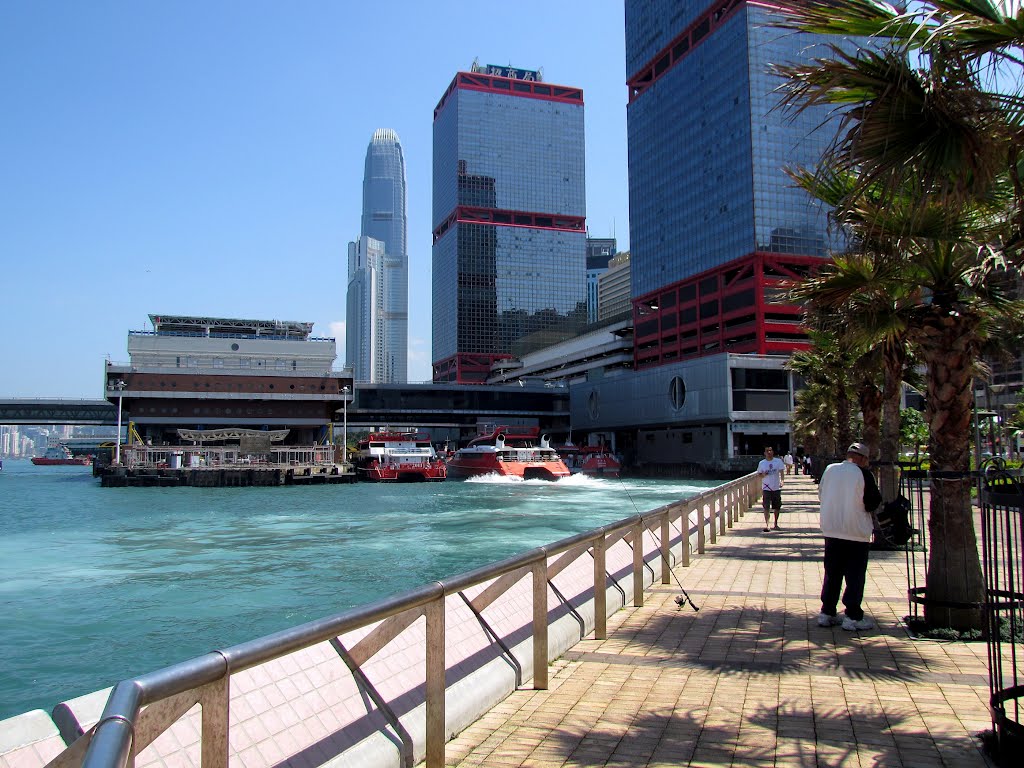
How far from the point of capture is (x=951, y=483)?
860 centimetres

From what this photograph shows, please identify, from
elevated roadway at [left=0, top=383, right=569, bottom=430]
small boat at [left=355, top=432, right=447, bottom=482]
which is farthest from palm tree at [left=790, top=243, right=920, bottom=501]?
elevated roadway at [left=0, top=383, right=569, bottom=430]

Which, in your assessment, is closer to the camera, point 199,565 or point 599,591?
point 599,591

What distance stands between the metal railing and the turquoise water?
6900mm

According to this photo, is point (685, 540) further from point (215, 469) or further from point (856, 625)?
point (215, 469)

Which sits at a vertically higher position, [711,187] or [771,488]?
[711,187]

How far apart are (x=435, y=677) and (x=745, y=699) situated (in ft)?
8.97

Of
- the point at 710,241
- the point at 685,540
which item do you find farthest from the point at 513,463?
the point at 685,540

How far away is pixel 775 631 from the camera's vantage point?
879 centimetres

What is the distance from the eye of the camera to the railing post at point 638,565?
10.2m

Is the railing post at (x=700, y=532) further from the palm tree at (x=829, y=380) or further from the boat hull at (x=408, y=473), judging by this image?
the boat hull at (x=408, y=473)

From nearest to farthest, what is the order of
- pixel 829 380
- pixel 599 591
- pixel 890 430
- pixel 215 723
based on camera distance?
1. pixel 215 723
2. pixel 599 591
3. pixel 890 430
4. pixel 829 380

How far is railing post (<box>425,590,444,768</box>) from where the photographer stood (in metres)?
4.80

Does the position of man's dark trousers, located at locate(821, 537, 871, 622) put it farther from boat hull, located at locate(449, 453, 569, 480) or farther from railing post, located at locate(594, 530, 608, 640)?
boat hull, located at locate(449, 453, 569, 480)

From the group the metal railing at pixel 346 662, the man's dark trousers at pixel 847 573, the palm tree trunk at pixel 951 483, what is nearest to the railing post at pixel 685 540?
the metal railing at pixel 346 662
